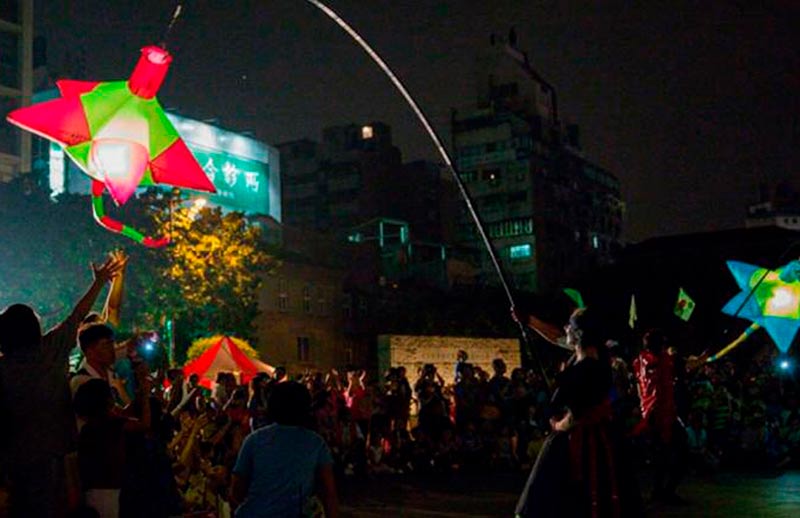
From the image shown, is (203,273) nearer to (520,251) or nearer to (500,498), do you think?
(500,498)

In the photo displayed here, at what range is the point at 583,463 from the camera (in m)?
5.38

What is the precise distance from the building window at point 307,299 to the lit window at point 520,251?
1162 inches

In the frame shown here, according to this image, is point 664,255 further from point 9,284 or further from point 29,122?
point 29,122

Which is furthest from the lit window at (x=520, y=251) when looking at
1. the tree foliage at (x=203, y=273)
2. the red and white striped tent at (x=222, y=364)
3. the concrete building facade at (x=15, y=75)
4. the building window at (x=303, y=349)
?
the red and white striped tent at (x=222, y=364)

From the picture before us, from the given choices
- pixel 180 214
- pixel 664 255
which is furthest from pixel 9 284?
pixel 664 255

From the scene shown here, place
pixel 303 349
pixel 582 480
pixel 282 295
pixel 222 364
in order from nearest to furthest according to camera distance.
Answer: pixel 582 480 < pixel 222 364 < pixel 282 295 < pixel 303 349

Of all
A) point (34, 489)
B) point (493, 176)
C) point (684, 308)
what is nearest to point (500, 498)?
point (684, 308)

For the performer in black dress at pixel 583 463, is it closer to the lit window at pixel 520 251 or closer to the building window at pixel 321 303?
the building window at pixel 321 303

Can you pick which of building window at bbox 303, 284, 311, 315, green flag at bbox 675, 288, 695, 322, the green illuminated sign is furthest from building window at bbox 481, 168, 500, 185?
green flag at bbox 675, 288, 695, 322

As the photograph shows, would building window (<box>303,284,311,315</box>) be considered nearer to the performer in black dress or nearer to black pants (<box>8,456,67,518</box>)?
black pants (<box>8,456,67,518</box>)

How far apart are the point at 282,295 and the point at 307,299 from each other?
1835 mm

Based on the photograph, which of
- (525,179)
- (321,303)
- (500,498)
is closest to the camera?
(500,498)

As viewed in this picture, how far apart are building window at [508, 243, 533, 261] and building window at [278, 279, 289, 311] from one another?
102ft

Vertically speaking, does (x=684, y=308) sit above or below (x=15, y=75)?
below
